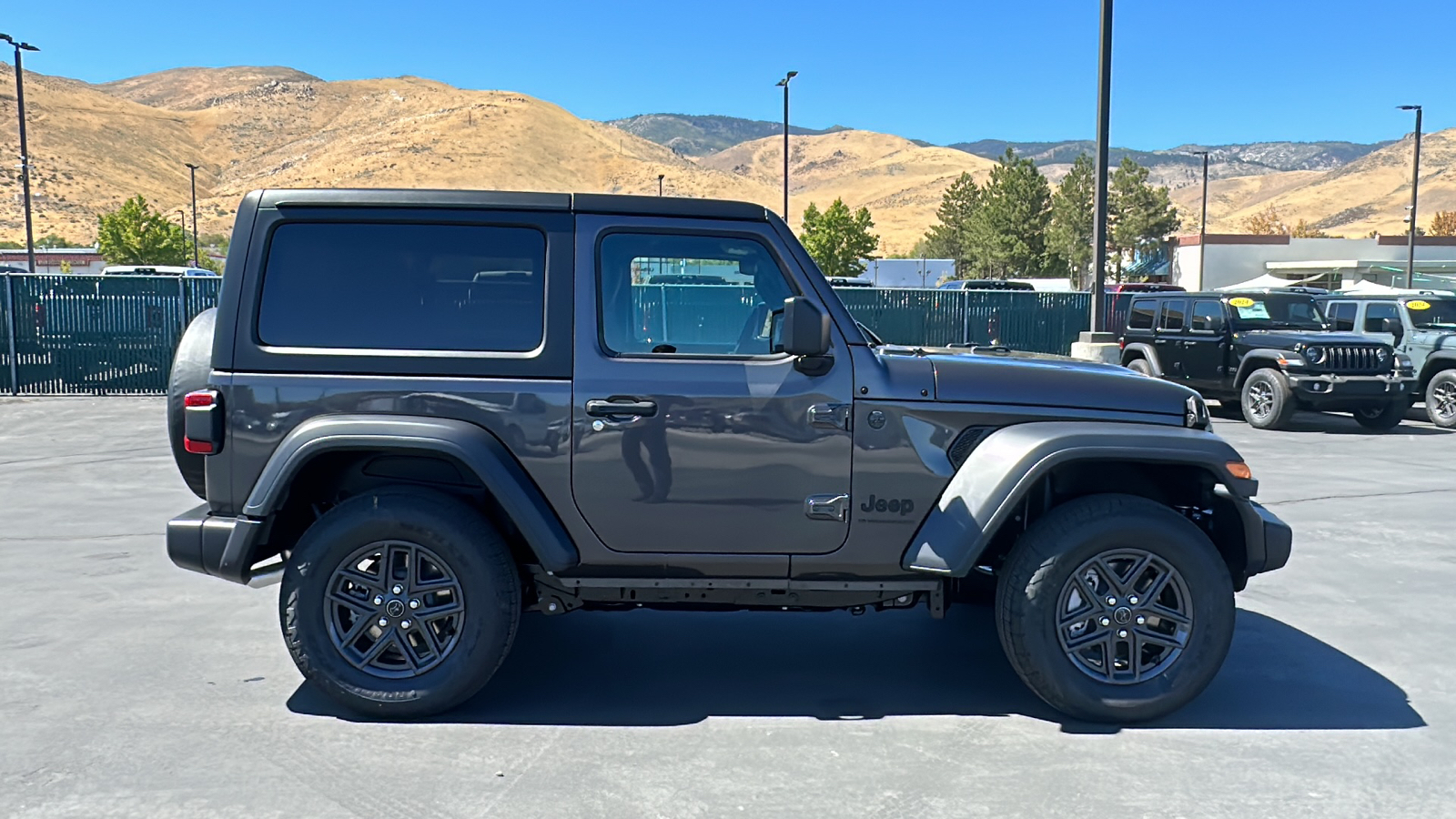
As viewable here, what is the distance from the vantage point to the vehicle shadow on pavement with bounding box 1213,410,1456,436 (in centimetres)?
1447

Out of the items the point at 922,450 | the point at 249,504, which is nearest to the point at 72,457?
the point at 249,504

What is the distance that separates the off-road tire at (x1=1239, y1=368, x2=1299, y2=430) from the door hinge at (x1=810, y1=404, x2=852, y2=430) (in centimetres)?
1192

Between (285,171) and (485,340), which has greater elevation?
(285,171)


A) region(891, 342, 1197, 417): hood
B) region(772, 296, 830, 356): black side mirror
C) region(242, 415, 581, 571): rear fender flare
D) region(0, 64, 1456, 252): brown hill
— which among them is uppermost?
region(0, 64, 1456, 252): brown hill

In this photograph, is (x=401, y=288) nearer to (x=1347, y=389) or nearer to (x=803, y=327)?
(x=803, y=327)

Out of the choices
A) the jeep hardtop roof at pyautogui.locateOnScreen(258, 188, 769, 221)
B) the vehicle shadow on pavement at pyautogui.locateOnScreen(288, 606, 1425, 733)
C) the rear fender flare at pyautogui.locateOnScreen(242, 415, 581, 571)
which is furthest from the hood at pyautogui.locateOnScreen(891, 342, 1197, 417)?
the rear fender flare at pyautogui.locateOnScreen(242, 415, 581, 571)

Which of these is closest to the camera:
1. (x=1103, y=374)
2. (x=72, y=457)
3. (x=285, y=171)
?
(x=1103, y=374)

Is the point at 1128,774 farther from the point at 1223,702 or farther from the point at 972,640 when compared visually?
the point at 972,640

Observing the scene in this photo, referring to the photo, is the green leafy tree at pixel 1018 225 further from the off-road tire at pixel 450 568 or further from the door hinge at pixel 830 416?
the off-road tire at pixel 450 568

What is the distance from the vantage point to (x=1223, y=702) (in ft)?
14.9

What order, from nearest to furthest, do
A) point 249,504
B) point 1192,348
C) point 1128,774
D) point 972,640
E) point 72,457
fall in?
point 1128,774
point 249,504
point 972,640
point 72,457
point 1192,348

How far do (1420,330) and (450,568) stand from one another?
1560 centimetres

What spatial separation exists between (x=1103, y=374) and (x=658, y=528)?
193 cm

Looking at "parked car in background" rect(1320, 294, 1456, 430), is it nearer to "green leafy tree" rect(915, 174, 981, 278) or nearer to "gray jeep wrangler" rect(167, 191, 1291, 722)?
"gray jeep wrangler" rect(167, 191, 1291, 722)
